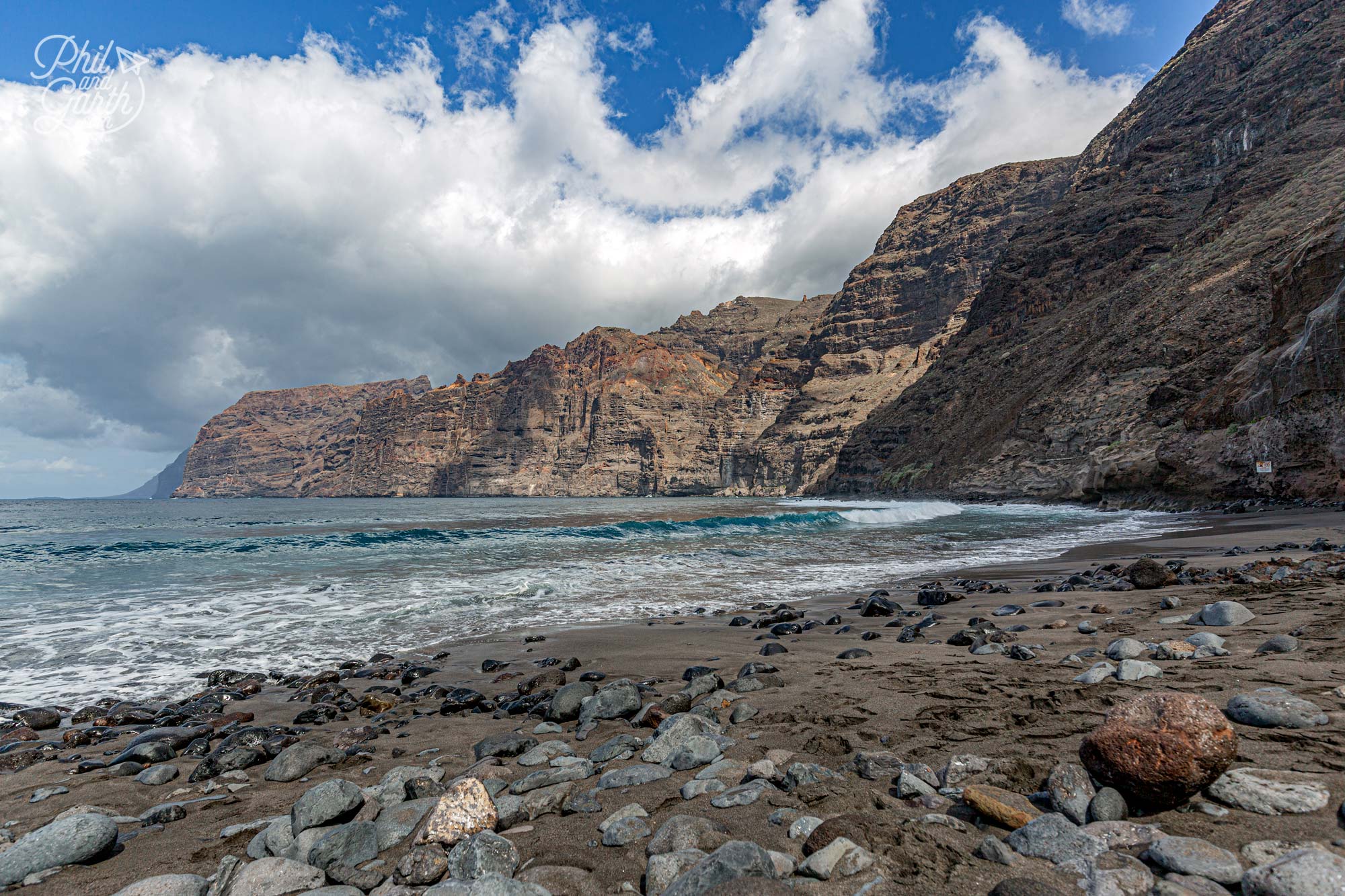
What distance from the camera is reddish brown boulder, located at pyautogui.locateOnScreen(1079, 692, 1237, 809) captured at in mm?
2008

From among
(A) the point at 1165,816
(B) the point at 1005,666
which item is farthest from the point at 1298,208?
(A) the point at 1165,816

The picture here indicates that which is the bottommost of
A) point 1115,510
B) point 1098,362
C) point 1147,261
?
point 1115,510

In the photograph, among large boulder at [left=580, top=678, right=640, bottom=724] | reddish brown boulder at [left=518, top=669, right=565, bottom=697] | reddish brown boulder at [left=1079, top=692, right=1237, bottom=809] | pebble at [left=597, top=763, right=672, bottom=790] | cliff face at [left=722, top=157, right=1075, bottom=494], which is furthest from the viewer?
cliff face at [left=722, top=157, right=1075, bottom=494]

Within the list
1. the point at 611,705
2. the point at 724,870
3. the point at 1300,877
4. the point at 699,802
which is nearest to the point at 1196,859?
the point at 1300,877

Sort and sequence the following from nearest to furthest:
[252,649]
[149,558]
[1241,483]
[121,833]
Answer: [121,833] < [252,649] < [149,558] < [1241,483]

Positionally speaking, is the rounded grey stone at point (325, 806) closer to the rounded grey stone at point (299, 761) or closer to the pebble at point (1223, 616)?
the rounded grey stone at point (299, 761)

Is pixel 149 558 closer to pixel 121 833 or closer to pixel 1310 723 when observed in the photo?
pixel 121 833

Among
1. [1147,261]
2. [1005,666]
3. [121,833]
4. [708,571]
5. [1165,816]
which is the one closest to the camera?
[1165,816]

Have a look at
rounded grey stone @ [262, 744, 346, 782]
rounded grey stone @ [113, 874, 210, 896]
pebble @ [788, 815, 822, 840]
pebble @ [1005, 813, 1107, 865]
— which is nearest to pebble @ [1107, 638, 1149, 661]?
pebble @ [1005, 813, 1107, 865]

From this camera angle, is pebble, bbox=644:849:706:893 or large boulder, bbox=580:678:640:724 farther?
large boulder, bbox=580:678:640:724

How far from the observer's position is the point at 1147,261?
53.4 m

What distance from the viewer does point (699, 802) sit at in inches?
107

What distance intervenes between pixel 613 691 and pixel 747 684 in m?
1.10

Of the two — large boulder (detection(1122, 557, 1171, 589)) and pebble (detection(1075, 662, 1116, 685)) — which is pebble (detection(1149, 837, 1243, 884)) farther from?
large boulder (detection(1122, 557, 1171, 589))
